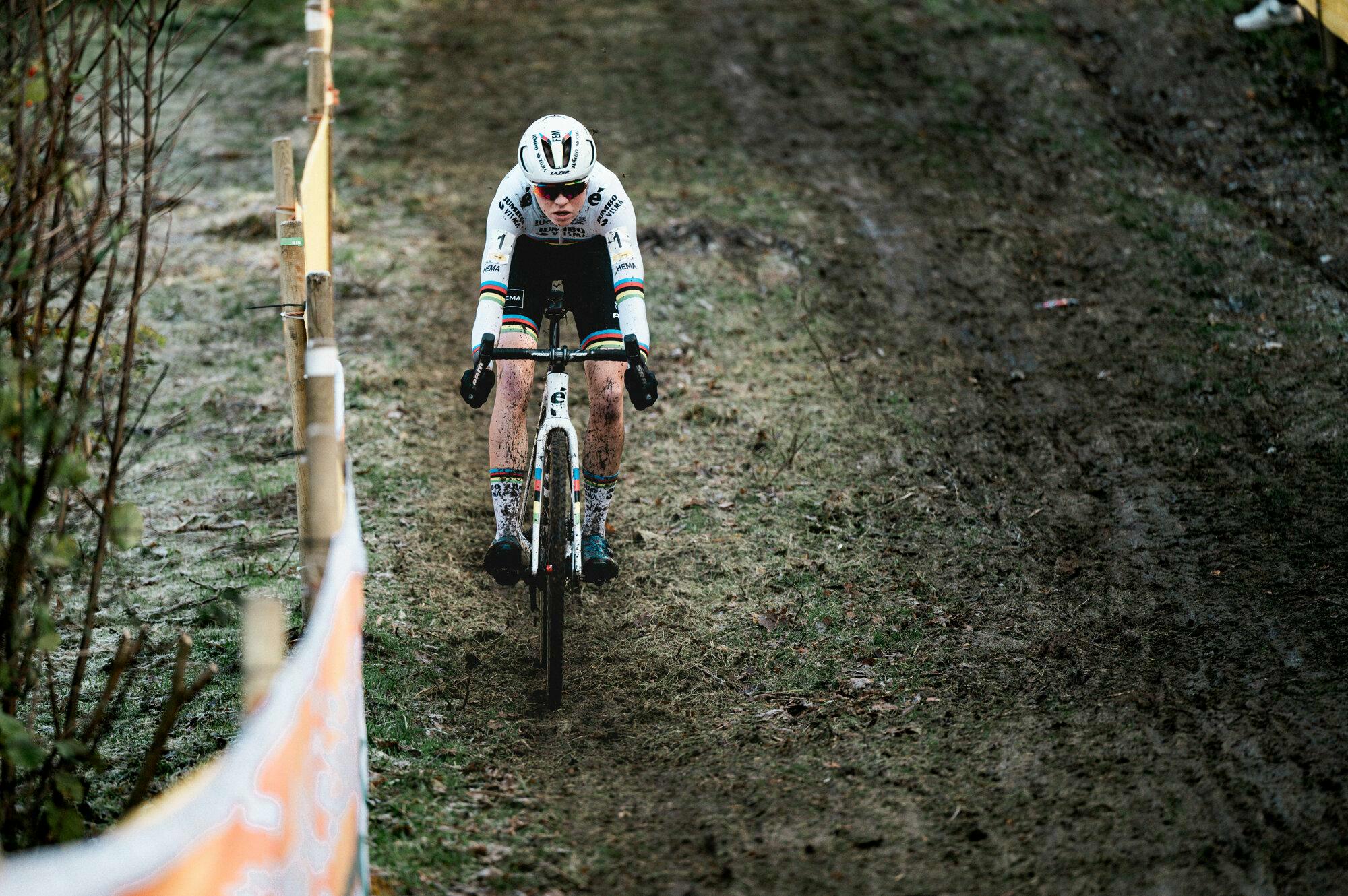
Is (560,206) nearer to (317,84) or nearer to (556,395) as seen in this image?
(556,395)

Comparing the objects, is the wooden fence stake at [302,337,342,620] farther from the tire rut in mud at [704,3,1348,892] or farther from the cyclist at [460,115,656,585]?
the tire rut in mud at [704,3,1348,892]

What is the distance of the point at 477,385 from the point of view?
18.0 ft

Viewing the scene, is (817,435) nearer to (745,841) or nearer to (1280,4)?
(745,841)

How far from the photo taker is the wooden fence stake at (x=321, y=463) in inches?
133

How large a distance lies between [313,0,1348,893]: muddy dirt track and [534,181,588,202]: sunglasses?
2.27 m

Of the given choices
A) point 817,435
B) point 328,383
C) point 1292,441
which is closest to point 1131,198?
point 1292,441

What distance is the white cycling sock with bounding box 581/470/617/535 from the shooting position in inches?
240

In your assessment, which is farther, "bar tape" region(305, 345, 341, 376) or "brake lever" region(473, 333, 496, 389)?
"brake lever" region(473, 333, 496, 389)

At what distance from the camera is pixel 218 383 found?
855 cm

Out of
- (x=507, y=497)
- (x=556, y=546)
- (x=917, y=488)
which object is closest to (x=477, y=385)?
(x=507, y=497)

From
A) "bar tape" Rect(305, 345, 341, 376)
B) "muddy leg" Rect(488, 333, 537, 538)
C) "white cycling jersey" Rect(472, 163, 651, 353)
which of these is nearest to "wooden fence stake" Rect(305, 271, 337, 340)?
"bar tape" Rect(305, 345, 341, 376)

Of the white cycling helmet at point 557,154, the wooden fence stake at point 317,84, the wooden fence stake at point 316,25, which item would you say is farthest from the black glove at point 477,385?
the wooden fence stake at point 316,25

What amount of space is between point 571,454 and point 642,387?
1.68ft

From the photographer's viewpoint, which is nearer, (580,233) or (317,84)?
(580,233)
